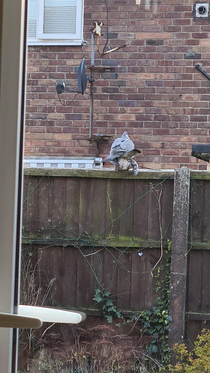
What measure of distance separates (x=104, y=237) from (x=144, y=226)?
16cm

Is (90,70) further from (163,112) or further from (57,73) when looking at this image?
(163,112)

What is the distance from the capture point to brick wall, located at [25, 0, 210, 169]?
1640 millimetres

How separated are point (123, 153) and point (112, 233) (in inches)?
12.3

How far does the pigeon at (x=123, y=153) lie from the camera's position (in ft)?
Answer: 4.72

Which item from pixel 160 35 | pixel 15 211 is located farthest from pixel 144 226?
pixel 15 211

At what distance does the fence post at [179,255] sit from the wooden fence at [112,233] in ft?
0.06

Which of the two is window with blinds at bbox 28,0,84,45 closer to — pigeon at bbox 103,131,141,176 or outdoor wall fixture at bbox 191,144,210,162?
pigeon at bbox 103,131,141,176

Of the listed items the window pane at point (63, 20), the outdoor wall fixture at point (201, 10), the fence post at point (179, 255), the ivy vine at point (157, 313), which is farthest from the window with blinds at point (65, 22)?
the ivy vine at point (157, 313)

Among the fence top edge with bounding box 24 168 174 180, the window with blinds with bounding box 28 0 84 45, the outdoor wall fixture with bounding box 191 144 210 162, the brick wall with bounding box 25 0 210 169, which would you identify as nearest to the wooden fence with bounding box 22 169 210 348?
the fence top edge with bounding box 24 168 174 180

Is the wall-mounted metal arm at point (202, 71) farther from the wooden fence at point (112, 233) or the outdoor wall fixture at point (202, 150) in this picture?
the outdoor wall fixture at point (202, 150)

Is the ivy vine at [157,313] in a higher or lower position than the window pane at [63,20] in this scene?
lower

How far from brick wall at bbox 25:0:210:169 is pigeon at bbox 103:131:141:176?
18cm

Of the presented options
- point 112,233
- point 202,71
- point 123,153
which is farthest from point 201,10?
point 112,233

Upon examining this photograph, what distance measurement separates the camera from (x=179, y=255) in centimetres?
152
